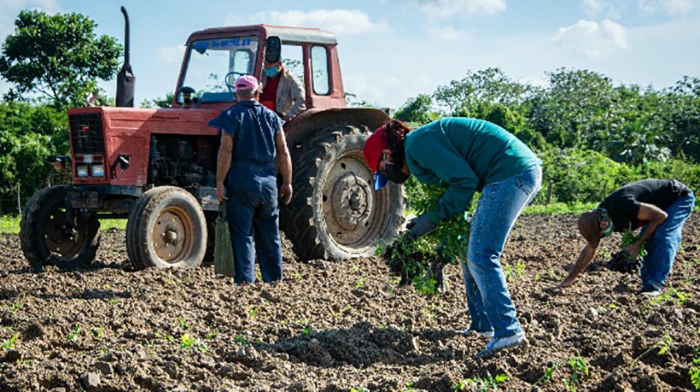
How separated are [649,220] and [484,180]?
8.47 ft

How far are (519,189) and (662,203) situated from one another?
275 cm

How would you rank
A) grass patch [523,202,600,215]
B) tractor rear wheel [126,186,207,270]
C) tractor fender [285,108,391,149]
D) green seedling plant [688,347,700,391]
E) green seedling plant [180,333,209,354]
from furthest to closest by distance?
grass patch [523,202,600,215], tractor fender [285,108,391,149], tractor rear wheel [126,186,207,270], green seedling plant [180,333,209,354], green seedling plant [688,347,700,391]

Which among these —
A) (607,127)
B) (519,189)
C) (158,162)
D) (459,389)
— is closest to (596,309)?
(519,189)

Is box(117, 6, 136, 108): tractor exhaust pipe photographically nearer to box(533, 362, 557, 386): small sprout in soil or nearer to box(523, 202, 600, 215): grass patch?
box(533, 362, 557, 386): small sprout in soil

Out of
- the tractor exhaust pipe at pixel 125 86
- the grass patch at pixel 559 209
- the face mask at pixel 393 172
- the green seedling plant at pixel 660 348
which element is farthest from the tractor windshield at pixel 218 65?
the grass patch at pixel 559 209

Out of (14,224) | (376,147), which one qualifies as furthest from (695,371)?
(14,224)

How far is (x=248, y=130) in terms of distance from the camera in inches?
276

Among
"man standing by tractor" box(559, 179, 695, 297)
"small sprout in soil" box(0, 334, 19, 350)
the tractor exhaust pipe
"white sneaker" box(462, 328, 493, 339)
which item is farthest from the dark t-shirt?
the tractor exhaust pipe

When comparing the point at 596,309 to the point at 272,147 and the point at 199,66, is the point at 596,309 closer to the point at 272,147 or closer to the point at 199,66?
the point at 272,147

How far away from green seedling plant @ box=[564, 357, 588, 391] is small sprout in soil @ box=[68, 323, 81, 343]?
2763 millimetres

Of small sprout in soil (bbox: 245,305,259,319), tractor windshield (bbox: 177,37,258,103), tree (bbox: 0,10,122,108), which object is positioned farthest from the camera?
tree (bbox: 0,10,122,108)

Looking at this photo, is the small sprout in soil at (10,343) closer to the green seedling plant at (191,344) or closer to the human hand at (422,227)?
the green seedling plant at (191,344)

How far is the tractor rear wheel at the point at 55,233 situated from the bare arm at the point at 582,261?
14.8 feet

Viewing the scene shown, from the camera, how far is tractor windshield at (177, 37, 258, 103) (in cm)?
874
